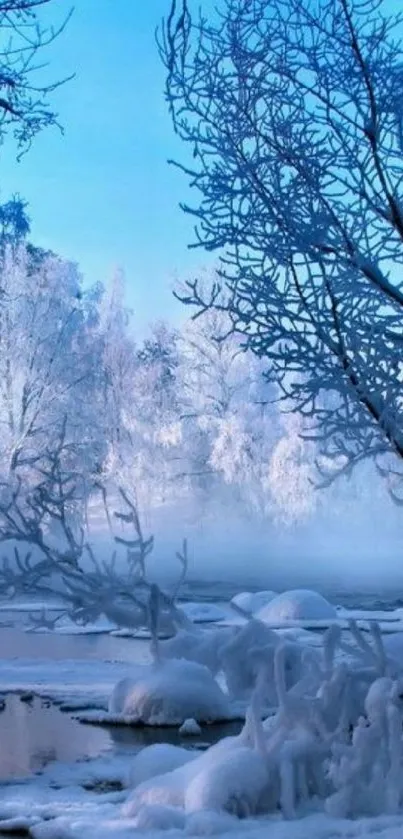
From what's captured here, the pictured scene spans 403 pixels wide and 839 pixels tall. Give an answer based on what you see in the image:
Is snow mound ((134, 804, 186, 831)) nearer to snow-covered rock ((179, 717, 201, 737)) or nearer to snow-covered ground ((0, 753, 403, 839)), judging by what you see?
snow-covered ground ((0, 753, 403, 839))

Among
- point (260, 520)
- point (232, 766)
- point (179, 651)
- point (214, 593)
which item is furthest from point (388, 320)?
point (260, 520)

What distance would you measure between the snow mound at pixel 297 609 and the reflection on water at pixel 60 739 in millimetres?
6576

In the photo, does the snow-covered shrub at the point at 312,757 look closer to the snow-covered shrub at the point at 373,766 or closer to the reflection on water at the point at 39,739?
the snow-covered shrub at the point at 373,766

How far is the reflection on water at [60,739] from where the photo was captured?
24.0ft

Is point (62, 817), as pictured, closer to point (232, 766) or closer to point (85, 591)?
point (232, 766)

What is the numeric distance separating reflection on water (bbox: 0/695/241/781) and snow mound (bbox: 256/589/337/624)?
658cm

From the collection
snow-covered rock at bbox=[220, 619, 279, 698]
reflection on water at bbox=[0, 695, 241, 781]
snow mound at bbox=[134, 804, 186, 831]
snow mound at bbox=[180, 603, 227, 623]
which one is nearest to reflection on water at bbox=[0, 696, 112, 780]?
reflection on water at bbox=[0, 695, 241, 781]

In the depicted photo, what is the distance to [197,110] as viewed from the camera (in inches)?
210

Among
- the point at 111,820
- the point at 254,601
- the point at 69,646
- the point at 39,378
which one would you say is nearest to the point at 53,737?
the point at 111,820

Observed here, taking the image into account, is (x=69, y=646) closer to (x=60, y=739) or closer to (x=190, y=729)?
(x=60, y=739)

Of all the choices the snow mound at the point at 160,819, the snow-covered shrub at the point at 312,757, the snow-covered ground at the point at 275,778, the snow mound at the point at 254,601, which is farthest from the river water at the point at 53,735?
the snow mound at the point at 254,601

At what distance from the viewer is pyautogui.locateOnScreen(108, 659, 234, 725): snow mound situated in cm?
835

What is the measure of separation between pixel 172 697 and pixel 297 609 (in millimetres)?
6955

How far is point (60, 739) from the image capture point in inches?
312
